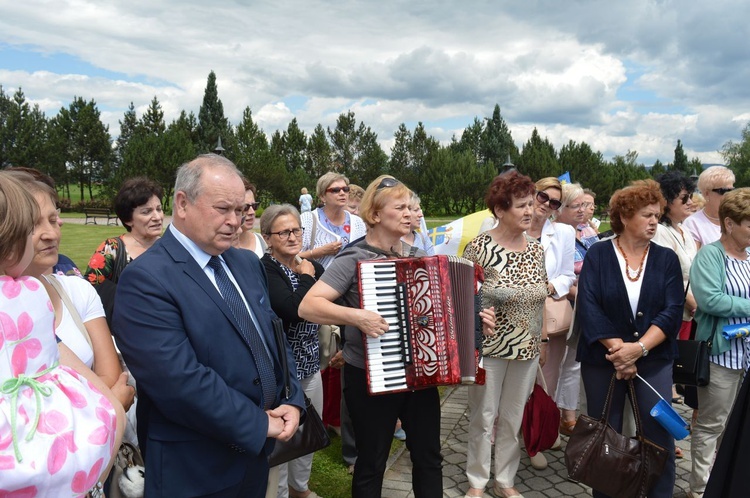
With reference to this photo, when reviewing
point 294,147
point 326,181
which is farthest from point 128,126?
point 326,181

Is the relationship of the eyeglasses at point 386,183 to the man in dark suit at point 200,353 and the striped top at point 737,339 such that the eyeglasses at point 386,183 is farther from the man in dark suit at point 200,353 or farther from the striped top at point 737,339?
the striped top at point 737,339

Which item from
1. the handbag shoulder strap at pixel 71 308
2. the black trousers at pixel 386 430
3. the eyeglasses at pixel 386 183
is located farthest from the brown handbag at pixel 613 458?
the handbag shoulder strap at pixel 71 308

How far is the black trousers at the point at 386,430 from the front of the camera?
344 centimetres

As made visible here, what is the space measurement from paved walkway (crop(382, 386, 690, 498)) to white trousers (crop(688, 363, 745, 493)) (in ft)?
0.88

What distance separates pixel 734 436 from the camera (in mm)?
2680

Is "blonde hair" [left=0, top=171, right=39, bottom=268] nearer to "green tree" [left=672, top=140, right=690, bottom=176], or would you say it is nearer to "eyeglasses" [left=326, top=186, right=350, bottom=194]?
"eyeglasses" [left=326, top=186, right=350, bottom=194]

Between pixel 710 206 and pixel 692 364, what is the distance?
2.31m

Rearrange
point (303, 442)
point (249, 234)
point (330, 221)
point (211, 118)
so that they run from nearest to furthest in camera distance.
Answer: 1. point (303, 442)
2. point (249, 234)
3. point (330, 221)
4. point (211, 118)

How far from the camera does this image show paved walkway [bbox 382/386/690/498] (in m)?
4.37

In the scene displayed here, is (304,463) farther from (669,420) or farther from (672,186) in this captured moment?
(672,186)

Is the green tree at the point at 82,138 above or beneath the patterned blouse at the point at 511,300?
above

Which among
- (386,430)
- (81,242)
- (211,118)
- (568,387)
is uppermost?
(211,118)

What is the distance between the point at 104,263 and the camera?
157 inches

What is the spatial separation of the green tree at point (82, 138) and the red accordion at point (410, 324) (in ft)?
200
